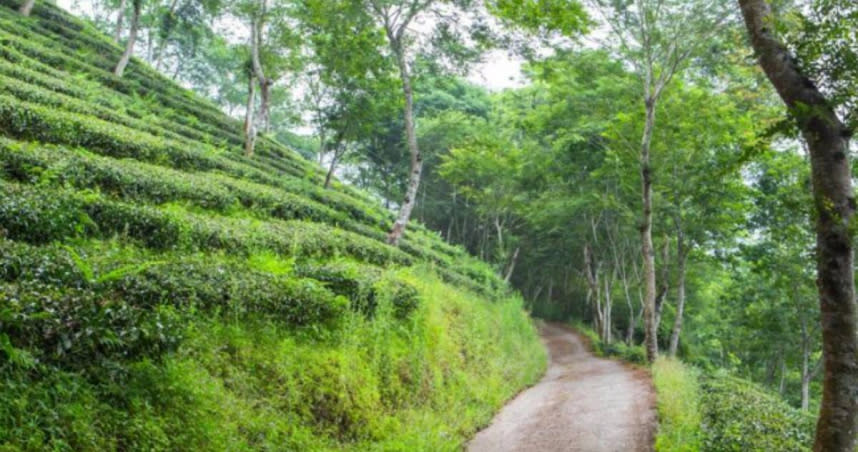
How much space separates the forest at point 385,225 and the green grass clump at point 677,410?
90mm

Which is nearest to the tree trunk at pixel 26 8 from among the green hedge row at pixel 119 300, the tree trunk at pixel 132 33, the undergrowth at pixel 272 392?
the tree trunk at pixel 132 33

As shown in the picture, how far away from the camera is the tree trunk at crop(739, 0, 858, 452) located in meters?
5.05

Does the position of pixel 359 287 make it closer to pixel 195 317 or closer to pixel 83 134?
pixel 195 317

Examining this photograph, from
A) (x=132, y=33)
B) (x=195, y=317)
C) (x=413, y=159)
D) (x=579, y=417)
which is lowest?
(x=579, y=417)

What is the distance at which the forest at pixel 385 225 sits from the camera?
5219mm

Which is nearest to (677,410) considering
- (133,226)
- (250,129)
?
(133,226)

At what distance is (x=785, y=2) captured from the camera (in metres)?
→ 9.34

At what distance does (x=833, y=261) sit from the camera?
520cm

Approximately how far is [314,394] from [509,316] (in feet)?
38.9

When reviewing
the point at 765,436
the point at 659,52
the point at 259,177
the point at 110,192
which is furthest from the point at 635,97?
the point at 110,192

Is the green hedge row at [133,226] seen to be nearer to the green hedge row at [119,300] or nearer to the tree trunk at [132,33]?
the green hedge row at [119,300]

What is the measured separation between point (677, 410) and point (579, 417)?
1.75 meters

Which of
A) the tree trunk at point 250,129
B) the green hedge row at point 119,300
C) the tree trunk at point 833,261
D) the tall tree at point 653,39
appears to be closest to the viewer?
the green hedge row at point 119,300

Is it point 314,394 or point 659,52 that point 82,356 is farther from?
point 659,52
